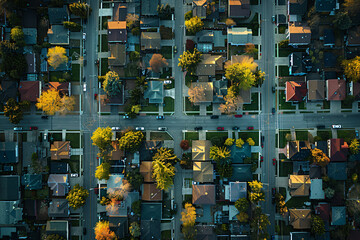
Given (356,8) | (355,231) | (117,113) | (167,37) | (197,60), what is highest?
(356,8)

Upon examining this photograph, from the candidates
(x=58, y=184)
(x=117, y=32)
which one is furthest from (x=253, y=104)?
(x=58, y=184)

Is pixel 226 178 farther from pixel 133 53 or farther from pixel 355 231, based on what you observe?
pixel 133 53

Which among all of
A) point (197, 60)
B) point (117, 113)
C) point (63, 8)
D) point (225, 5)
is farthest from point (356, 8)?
point (63, 8)

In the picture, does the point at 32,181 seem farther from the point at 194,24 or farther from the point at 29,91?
the point at 194,24

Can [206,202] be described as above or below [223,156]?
below

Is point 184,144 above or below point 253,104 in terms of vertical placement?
below

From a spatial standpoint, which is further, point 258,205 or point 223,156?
point 258,205

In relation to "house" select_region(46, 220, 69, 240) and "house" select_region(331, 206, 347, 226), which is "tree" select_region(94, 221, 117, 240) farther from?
"house" select_region(331, 206, 347, 226)
